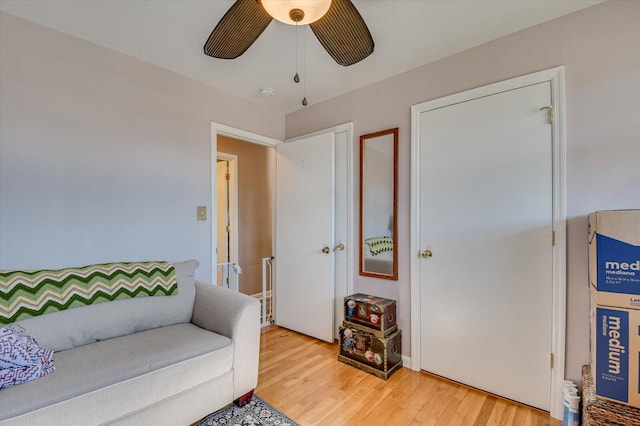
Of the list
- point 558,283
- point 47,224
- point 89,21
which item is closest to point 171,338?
point 47,224

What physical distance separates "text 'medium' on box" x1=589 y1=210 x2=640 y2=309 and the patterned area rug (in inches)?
66.8

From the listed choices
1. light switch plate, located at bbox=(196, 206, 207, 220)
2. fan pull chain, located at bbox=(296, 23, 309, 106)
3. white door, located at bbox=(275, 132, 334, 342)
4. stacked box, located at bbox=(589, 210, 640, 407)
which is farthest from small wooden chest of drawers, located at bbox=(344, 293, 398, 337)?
fan pull chain, located at bbox=(296, 23, 309, 106)

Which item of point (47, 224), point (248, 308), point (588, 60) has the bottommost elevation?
point (248, 308)

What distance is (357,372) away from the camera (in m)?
2.26

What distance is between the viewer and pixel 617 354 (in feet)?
4.22

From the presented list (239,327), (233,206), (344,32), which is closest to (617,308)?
(344,32)

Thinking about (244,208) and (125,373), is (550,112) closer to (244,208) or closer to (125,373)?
(125,373)

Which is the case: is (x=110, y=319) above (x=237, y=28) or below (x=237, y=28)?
below

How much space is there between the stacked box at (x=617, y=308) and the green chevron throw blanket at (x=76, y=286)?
2.36 m

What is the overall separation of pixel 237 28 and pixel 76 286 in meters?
1.67

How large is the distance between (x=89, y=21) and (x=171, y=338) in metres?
1.98

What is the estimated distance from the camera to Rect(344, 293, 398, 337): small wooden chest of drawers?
225 centimetres

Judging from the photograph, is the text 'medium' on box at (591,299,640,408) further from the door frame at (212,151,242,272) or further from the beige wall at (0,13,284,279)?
A: the door frame at (212,151,242,272)

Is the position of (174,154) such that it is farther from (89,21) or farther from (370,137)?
(370,137)
